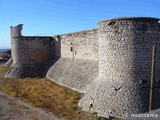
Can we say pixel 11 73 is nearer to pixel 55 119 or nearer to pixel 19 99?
pixel 19 99

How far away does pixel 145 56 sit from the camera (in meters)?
12.4

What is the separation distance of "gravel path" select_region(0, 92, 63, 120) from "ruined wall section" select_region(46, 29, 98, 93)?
430cm

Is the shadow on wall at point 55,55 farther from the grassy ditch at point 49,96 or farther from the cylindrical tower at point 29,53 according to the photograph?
the grassy ditch at point 49,96

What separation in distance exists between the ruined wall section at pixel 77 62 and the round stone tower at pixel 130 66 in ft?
13.6

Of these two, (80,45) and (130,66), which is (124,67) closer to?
(130,66)

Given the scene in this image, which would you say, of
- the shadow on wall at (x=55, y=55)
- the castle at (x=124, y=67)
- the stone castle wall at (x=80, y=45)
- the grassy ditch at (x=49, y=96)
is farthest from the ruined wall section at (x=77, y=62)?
the castle at (x=124, y=67)

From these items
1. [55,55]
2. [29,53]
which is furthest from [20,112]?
[29,53]

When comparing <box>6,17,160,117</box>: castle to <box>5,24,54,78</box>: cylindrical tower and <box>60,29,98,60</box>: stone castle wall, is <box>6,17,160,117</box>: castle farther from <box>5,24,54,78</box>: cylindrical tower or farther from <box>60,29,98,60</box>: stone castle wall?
<box>5,24,54,78</box>: cylindrical tower

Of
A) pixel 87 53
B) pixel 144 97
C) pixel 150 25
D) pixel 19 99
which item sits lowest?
pixel 19 99

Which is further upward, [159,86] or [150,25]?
[150,25]

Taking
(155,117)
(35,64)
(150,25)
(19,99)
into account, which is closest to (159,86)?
(150,25)

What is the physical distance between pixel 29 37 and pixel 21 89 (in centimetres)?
889

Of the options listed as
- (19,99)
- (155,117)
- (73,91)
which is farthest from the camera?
(73,91)

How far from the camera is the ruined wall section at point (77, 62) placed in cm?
1806
